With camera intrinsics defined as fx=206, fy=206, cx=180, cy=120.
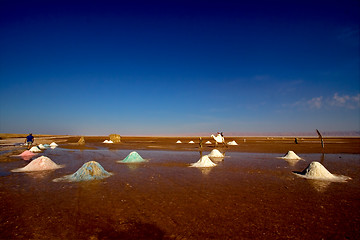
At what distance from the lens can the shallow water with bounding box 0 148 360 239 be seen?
4.68 metres

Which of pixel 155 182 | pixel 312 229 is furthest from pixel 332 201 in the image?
pixel 155 182

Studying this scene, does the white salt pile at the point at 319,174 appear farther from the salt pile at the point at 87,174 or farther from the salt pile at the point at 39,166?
the salt pile at the point at 39,166

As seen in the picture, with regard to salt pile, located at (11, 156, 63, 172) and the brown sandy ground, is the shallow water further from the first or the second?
the brown sandy ground

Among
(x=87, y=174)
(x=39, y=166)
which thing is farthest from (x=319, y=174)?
(x=39, y=166)

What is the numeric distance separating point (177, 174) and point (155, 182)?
213 cm

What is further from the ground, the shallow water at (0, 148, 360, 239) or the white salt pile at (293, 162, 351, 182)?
the white salt pile at (293, 162, 351, 182)

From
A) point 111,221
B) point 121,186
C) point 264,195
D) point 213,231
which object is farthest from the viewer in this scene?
point 121,186

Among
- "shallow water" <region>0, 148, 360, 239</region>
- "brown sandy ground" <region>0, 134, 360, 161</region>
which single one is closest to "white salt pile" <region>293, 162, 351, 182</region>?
"shallow water" <region>0, 148, 360, 239</region>

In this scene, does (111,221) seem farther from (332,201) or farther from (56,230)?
(332,201)

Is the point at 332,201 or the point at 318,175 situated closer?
the point at 332,201

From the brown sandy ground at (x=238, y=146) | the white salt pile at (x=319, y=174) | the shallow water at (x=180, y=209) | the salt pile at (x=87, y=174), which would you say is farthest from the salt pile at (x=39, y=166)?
the white salt pile at (x=319, y=174)

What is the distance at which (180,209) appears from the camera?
20.1 feet

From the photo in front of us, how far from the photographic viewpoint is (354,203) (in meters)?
6.61

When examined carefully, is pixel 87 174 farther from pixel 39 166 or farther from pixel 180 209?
pixel 180 209
